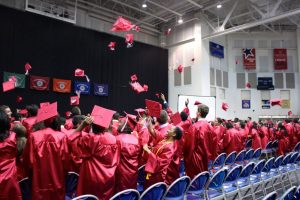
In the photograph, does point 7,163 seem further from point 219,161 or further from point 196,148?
point 219,161

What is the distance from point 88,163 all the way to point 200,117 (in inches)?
83.3

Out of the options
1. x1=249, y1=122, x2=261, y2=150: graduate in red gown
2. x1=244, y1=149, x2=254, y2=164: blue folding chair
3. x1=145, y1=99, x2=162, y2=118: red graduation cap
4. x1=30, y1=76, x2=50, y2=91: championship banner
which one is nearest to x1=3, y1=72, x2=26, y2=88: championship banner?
x1=30, y1=76, x2=50, y2=91: championship banner

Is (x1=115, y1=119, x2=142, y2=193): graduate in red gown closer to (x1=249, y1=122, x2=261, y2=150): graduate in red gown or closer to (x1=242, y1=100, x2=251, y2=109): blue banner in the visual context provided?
(x1=249, y1=122, x2=261, y2=150): graduate in red gown

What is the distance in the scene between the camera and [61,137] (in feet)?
9.08

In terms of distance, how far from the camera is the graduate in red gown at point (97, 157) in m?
2.66

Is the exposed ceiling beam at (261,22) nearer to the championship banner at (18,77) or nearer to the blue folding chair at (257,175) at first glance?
the championship banner at (18,77)

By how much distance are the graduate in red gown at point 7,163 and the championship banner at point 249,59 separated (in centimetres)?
1675

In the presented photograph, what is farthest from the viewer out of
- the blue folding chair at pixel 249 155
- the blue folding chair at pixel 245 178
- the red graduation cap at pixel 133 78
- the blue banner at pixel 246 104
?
the blue banner at pixel 246 104

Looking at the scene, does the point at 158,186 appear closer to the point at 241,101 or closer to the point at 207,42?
the point at 207,42

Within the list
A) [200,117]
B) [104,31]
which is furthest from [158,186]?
[104,31]

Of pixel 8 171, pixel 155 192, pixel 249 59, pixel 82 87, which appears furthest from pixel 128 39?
pixel 8 171

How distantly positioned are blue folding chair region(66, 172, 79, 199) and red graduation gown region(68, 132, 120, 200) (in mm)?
350

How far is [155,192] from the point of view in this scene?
8.56 feet

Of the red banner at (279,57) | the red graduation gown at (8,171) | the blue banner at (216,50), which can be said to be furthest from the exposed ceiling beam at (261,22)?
the red graduation gown at (8,171)
